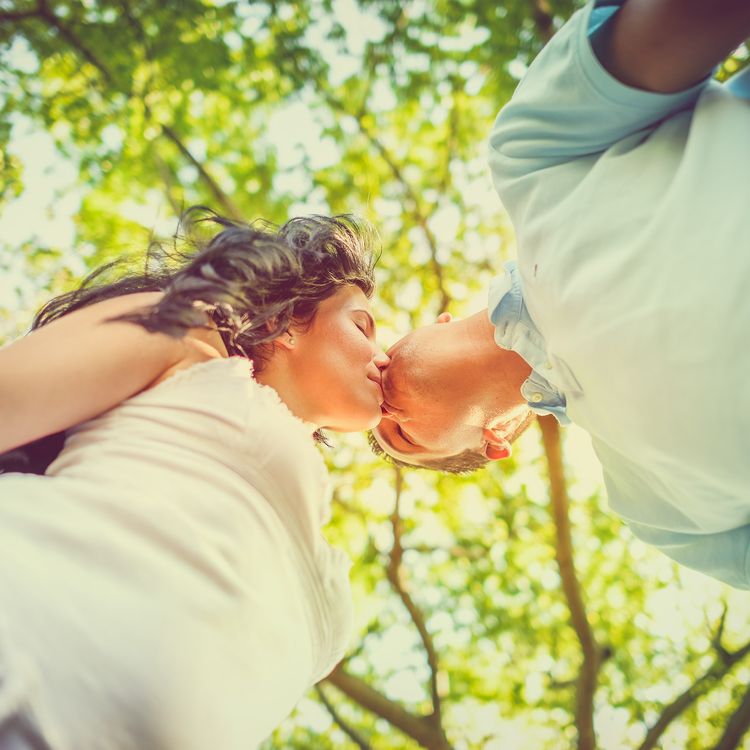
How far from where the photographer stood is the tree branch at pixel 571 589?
4.51 m

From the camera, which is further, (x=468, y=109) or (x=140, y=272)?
(x=468, y=109)

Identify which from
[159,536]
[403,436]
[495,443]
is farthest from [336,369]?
[159,536]

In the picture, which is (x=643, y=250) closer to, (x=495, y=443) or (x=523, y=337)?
(x=523, y=337)

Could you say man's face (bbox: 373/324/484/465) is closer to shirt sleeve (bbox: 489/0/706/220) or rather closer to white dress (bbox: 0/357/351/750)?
shirt sleeve (bbox: 489/0/706/220)

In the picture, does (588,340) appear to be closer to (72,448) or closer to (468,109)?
(72,448)

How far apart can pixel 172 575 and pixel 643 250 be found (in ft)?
3.67

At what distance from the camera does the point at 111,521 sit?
1155 millimetres

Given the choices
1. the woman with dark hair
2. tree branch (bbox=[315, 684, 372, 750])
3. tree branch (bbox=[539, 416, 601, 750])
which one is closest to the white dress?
the woman with dark hair

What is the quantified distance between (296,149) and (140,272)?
13.6ft

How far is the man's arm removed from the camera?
1111mm

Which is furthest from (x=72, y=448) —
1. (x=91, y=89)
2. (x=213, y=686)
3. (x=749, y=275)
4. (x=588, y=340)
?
(x=91, y=89)

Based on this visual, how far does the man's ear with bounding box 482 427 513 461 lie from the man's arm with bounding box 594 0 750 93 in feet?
5.14

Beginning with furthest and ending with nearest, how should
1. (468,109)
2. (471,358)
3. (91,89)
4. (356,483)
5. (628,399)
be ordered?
(356,483)
(468,109)
(91,89)
(471,358)
(628,399)

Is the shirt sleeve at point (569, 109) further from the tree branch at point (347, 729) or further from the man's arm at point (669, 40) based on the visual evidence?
the tree branch at point (347, 729)
